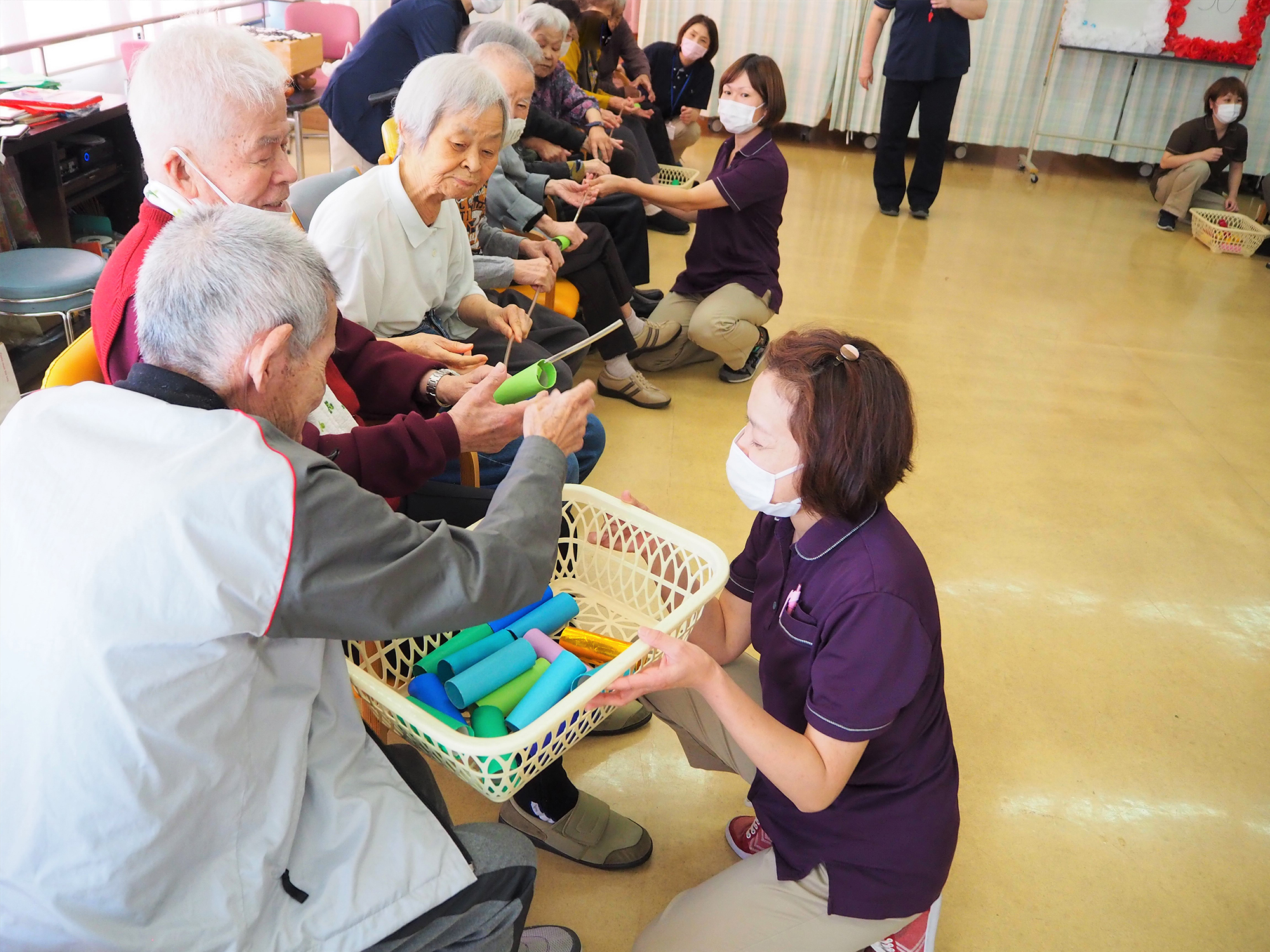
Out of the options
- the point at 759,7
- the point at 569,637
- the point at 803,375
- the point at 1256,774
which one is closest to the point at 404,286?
the point at 569,637

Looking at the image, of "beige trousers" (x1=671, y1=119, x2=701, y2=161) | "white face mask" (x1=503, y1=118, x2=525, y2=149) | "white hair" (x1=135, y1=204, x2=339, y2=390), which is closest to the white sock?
"white face mask" (x1=503, y1=118, x2=525, y2=149)

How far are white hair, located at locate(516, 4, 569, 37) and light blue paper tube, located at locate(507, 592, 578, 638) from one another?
112 inches

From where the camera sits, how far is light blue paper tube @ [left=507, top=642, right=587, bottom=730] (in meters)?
1.38

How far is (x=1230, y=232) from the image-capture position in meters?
5.67

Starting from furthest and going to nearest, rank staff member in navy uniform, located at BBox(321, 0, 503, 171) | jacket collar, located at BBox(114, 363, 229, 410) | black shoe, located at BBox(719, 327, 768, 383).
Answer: black shoe, located at BBox(719, 327, 768, 383)
staff member in navy uniform, located at BBox(321, 0, 503, 171)
jacket collar, located at BBox(114, 363, 229, 410)

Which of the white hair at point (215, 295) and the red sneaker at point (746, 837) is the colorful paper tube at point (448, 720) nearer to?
the white hair at point (215, 295)

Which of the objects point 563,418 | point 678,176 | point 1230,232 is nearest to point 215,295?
point 563,418

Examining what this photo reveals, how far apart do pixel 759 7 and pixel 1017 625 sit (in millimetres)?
6253

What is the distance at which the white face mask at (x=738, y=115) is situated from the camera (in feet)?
11.4

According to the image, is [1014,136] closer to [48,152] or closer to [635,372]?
[635,372]

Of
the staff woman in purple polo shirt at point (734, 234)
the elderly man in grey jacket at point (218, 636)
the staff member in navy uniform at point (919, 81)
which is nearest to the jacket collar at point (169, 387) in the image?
the elderly man in grey jacket at point (218, 636)

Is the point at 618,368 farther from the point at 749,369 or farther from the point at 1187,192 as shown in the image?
the point at 1187,192

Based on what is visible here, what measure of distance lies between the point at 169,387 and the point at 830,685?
90cm

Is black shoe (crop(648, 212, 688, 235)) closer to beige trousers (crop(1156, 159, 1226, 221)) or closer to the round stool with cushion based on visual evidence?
the round stool with cushion
